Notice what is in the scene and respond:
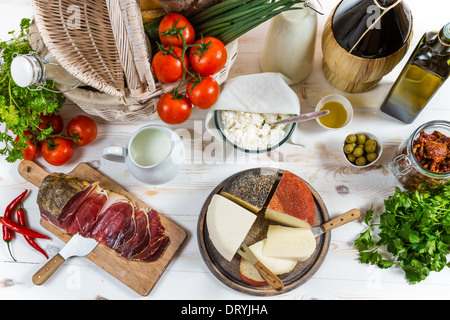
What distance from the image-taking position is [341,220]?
4.12ft

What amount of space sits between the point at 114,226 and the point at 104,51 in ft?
1.78

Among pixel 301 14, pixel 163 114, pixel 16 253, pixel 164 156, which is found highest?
pixel 301 14

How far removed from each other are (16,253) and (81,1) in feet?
2.82

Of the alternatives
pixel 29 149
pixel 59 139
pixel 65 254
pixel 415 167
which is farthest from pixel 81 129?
pixel 415 167

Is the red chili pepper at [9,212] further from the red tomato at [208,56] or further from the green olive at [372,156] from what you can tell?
the green olive at [372,156]

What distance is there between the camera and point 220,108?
1.28m

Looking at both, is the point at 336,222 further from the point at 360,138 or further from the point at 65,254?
the point at 65,254

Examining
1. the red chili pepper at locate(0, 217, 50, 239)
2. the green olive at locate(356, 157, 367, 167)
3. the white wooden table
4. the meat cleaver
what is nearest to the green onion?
the white wooden table

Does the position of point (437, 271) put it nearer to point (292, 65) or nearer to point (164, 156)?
point (292, 65)

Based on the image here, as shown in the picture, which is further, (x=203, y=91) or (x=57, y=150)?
(x=57, y=150)

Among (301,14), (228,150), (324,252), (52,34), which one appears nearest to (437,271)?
(324,252)

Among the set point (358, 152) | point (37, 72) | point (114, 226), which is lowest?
point (114, 226)

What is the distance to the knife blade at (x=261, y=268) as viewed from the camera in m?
1.15

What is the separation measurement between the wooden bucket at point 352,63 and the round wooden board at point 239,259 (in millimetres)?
383
